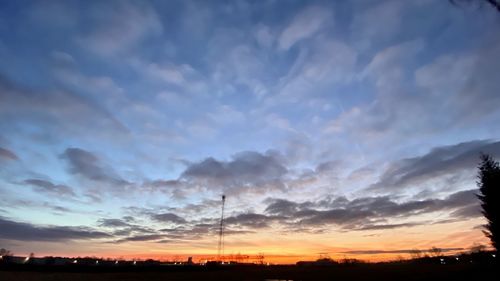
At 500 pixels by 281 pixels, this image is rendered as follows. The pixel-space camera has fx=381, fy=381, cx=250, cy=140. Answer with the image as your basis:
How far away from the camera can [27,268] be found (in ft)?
260

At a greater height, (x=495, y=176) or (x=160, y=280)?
(x=495, y=176)

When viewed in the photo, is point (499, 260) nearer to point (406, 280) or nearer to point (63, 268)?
point (406, 280)

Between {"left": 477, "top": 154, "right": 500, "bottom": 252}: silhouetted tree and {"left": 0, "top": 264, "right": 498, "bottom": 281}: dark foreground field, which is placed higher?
{"left": 477, "top": 154, "right": 500, "bottom": 252}: silhouetted tree

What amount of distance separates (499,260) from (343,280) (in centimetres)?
2280

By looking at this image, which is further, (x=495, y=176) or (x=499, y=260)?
(x=495, y=176)

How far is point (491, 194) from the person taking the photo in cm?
6134

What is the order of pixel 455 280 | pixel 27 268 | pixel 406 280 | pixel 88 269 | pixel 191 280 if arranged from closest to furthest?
1. pixel 455 280
2. pixel 406 280
3. pixel 191 280
4. pixel 27 268
5. pixel 88 269

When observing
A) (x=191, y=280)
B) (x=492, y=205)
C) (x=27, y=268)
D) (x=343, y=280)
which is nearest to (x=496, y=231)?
(x=492, y=205)

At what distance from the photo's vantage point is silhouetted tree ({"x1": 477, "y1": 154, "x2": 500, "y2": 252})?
5975cm

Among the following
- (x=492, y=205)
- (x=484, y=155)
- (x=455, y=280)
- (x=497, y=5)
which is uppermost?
(x=484, y=155)

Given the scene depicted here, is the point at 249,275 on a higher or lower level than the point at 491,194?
lower

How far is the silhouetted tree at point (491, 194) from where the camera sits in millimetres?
59750

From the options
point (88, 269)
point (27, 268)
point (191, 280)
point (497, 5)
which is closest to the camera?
point (497, 5)

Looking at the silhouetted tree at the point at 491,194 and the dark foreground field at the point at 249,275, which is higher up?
the silhouetted tree at the point at 491,194
